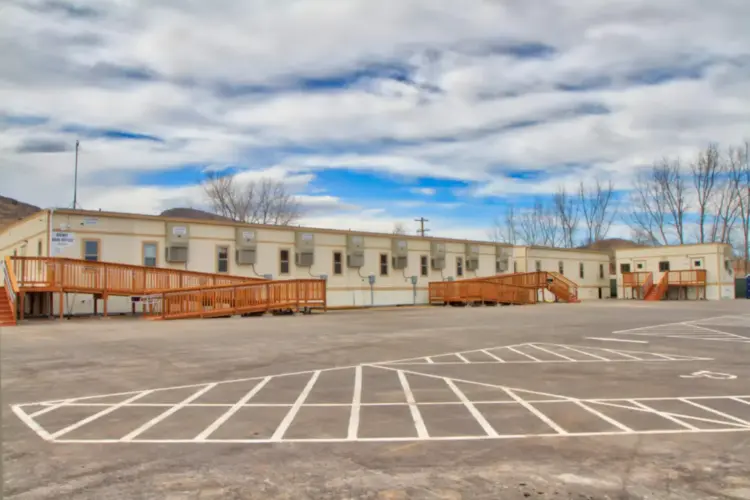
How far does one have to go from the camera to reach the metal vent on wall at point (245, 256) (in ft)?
94.4

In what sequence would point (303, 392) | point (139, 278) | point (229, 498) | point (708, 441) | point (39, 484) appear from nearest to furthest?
point (229, 498) → point (39, 484) → point (708, 441) → point (303, 392) → point (139, 278)

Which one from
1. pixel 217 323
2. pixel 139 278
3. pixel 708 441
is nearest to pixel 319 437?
pixel 708 441

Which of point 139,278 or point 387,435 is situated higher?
point 139,278

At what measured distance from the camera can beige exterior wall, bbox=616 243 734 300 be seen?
153ft

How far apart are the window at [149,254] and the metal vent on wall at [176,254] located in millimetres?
599

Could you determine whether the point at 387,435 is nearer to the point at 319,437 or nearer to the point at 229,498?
the point at 319,437

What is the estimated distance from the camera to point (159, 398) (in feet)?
24.9

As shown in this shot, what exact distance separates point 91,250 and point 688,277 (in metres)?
43.9

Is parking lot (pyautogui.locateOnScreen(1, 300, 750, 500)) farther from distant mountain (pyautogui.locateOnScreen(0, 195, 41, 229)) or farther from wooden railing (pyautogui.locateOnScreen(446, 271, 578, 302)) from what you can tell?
distant mountain (pyautogui.locateOnScreen(0, 195, 41, 229))

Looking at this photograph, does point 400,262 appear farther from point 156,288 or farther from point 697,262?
point 697,262

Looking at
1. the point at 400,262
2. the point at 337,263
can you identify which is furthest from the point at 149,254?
the point at 400,262

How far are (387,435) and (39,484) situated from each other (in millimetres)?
2977

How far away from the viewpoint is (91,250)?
2448 centimetres

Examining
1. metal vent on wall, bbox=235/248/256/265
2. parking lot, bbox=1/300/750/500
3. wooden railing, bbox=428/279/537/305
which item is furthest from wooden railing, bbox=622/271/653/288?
parking lot, bbox=1/300/750/500
